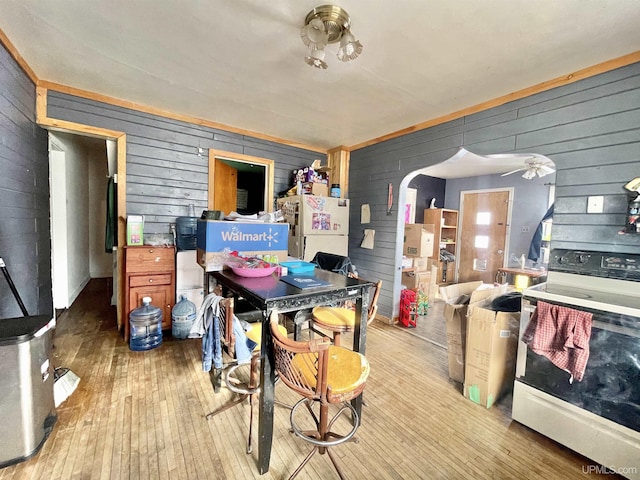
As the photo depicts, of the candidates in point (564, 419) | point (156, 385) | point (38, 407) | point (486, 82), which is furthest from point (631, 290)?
point (38, 407)

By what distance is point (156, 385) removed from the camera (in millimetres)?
2143

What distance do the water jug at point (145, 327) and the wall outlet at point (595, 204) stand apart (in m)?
3.88

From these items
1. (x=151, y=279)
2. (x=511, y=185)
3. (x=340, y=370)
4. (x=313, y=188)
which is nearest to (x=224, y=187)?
(x=313, y=188)

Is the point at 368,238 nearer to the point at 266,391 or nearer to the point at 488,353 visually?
the point at 488,353

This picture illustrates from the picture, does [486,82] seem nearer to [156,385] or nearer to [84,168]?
[156,385]

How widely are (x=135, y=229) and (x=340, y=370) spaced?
2697 mm

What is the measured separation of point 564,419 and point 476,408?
53 centimetres

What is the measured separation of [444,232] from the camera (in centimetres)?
610

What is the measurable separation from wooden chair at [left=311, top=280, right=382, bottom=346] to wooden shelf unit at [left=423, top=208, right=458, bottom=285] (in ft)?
13.4

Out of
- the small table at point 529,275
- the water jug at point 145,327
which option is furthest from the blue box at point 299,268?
the small table at point 529,275

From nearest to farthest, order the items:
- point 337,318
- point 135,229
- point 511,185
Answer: point 337,318 → point 135,229 → point 511,185

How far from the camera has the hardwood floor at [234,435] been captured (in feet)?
4.80

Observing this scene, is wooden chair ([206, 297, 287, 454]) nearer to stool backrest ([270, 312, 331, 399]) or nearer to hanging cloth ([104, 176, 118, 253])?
stool backrest ([270, 312, 331, 399])

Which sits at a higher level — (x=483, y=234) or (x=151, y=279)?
(x=483, y=234)
